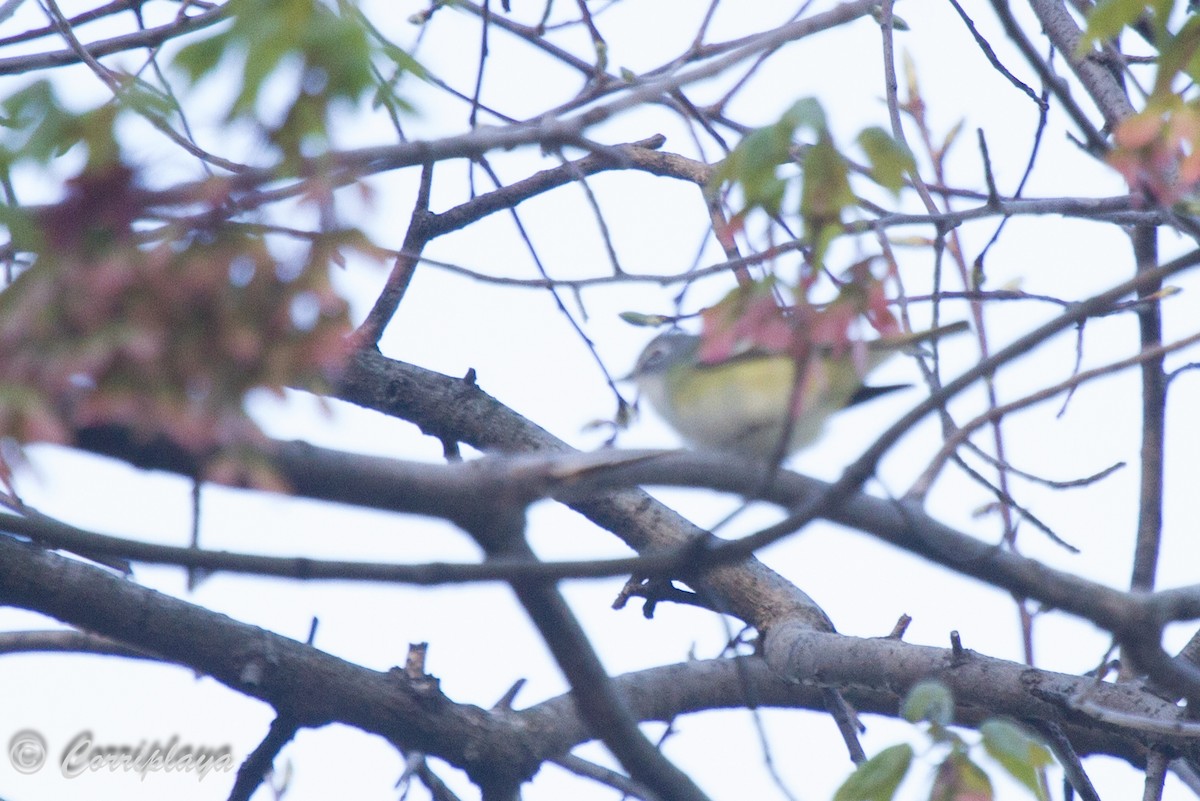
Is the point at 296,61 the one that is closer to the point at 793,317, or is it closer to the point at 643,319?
the point at 793,317

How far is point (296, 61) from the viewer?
1.73m

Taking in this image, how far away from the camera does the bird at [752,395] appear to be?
340cm

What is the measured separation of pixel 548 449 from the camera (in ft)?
13.7

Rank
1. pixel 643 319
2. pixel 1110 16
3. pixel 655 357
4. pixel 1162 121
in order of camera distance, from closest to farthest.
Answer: pixel 1110 16
pixel 1162 121
pixel 643 319
pixel 655 357

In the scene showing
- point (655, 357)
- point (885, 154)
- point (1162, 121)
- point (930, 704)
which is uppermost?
point (655, 357)

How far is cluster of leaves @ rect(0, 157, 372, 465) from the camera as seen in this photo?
5.34 ft

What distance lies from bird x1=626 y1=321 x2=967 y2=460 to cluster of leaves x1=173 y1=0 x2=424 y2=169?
5.73 ft

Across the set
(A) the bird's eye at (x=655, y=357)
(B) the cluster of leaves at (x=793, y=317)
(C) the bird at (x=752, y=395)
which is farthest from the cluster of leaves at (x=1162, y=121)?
(A) the bird's eye at (x=655, y=357)

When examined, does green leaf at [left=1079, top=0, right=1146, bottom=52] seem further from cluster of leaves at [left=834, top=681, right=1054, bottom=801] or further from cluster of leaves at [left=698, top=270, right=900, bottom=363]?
cluster of leaves at [left=834, top=681, right=1054, bottom=801]

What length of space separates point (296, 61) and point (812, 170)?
0.88 meters

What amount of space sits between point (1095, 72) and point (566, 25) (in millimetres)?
1759

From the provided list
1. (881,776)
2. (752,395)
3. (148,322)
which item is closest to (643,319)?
(752,395)

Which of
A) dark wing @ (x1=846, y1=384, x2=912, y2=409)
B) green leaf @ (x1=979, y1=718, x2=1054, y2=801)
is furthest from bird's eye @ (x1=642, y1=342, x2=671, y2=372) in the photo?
green leaf @ (x1=979, y1=718, x2=1054, y2=801)

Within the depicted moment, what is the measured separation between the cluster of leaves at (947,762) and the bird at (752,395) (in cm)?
94
